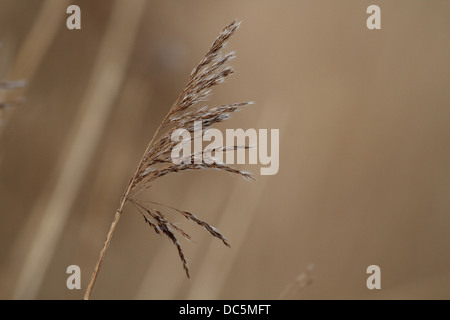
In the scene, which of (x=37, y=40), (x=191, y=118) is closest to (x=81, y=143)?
(x=37, y=40)

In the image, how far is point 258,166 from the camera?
1.75 m

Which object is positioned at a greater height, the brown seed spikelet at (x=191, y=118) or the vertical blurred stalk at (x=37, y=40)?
the vertical blurred stalk at (x=37, y=40)

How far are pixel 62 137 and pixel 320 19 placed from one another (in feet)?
3.88

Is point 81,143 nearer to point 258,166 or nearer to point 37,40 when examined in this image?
point 37,40

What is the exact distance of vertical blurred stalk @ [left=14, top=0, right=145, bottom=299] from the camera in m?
1.11

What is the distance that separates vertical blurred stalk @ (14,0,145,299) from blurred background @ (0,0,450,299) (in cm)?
1

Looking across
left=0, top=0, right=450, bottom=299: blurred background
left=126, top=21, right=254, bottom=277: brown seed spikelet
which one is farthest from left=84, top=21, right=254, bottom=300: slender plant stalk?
left=0, top=0, right=450, bottom=299: blurred background

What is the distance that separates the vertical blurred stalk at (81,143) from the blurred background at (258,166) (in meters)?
0.01

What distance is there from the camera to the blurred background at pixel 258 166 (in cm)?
142

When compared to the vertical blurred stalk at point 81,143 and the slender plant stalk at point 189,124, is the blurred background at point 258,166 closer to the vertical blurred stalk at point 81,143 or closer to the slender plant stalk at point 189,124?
the vertical blurred stalk at point 81,143

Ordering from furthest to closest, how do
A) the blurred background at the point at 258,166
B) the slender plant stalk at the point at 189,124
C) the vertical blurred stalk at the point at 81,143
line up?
the blurred background at the point at 258,166, the vertical blurred stalk at the point at 81,143, the slender plant stalk at the point at 189,124

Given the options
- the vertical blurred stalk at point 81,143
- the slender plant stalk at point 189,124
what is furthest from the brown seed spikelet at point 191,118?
the vertical blurred stalk at point 81,143

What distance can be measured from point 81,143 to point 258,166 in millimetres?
754

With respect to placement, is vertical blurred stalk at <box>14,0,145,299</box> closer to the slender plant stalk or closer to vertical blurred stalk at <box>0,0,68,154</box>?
vertical blurred stalk at <box>0,0,68,154</box>
